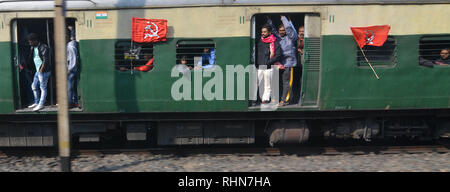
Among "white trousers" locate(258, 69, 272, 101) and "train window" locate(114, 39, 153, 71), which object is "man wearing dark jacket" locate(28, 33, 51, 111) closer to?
"train window" locate(114, 39, 153, 71)

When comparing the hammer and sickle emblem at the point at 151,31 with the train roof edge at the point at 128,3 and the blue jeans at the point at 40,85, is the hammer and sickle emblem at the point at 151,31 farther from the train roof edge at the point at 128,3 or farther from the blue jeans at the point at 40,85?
the blue jeans at the point at 40,85

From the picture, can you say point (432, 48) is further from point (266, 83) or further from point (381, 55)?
point (266, 83)

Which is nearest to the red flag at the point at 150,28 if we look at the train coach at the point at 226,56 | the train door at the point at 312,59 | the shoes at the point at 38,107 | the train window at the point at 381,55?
the train coach at the point at 226,56

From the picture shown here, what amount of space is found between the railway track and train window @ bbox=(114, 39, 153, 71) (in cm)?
186

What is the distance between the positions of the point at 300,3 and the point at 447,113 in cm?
372

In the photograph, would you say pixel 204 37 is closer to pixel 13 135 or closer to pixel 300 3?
pixel 300 3

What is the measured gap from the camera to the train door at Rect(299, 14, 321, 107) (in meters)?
6.81

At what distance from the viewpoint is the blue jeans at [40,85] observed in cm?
692

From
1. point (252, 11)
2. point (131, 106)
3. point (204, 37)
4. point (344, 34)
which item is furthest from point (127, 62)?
point (344, 34)

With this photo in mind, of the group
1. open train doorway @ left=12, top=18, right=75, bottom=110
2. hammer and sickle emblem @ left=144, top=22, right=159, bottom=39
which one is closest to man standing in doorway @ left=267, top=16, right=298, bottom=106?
hammer and sickle emblem @ left=144, top=22, right=159, bottom=39

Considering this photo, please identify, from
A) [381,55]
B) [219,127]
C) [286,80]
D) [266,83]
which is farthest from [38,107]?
[381,55]

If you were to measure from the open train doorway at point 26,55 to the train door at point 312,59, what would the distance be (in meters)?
4.49

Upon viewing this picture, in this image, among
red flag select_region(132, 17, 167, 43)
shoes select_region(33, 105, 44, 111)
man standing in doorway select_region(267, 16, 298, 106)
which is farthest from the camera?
man standing in doorway select_region(267, 16, 298, 106)

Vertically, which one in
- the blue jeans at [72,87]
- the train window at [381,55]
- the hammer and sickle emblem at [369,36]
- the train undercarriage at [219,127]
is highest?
the hammer and sickle emblem at [369,36]
